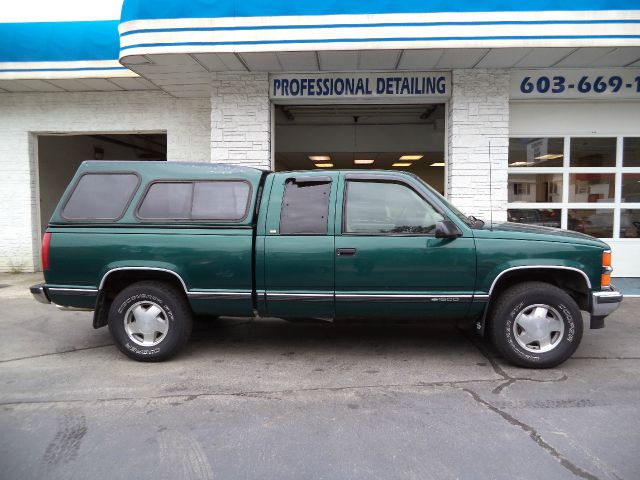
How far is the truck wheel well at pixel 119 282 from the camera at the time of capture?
16.6 ft

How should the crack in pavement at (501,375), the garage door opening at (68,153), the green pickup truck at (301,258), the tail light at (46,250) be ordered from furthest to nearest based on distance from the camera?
the garage door opening at (68,153), the tail light at (46,250), the green pickup truck at (301,258), the crack in pavement at (501,375)

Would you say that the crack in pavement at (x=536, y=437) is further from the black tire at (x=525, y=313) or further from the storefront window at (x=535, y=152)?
the storefront window at (x=535, y=152)

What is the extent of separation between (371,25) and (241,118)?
9.51ft

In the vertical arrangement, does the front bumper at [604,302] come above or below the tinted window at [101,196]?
below

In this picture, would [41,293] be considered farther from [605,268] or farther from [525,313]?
[605,268]

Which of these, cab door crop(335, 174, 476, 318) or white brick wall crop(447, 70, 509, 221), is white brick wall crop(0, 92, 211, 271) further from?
cab door crop(335, 174, 476, 318)

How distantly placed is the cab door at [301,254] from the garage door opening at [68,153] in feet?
27.3

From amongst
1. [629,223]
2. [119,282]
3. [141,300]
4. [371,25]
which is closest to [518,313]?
[141,300]

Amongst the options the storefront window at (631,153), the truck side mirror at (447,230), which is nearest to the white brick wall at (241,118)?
the truck side mirror at (447,230)

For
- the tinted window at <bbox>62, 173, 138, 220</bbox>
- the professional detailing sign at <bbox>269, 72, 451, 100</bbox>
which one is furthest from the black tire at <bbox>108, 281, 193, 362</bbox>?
the professional detailing sign at <bbox>269, 72, 451, 100</bbox>

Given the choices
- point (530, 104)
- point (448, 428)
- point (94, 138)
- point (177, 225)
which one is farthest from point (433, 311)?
point (94, 138)

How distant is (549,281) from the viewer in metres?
5.02

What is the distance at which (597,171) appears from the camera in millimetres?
9164

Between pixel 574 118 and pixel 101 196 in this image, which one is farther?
pixel 574 118
